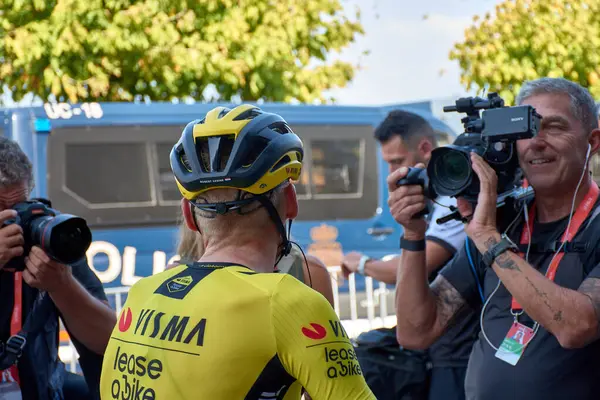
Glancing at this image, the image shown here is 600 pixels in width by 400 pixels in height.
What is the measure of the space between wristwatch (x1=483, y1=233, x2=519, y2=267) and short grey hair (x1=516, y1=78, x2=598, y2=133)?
1.73 feet

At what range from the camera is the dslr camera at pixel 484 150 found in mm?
2947

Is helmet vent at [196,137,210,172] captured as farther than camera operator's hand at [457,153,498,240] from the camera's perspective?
No

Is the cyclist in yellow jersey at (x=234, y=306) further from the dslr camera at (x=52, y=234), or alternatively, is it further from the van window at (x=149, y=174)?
the van window at (x=149, y=174)

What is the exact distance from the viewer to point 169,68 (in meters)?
11.4

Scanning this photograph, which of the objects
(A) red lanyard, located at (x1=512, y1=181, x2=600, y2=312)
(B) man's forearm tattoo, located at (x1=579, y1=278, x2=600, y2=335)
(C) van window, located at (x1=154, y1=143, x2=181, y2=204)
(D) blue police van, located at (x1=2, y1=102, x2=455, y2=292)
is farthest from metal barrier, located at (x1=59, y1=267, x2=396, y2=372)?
(B) man's forearm tattoo, located at (x1=579, y1=278, x2=600, y2=335)

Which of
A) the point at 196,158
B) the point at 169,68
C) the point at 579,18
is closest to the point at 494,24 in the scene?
the point at 579,18

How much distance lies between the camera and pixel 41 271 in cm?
307

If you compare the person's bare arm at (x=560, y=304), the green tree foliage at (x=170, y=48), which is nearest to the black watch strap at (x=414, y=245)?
the person's bare arm at (x=560, y=304)

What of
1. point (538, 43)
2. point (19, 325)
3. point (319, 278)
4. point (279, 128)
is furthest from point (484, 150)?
point (538, 43)

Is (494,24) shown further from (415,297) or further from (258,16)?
(415,297)

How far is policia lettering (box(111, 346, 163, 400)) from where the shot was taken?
81.5 inches

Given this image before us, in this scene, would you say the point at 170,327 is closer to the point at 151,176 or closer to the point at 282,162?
the point at 282,162

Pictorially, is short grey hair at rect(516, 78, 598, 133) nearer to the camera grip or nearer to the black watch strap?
the camera grip

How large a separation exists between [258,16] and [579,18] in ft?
17.1
